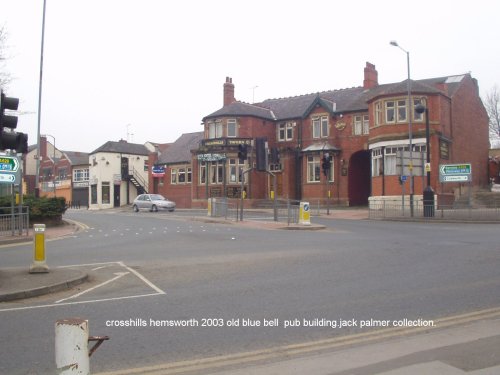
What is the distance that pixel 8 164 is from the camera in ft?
61.2

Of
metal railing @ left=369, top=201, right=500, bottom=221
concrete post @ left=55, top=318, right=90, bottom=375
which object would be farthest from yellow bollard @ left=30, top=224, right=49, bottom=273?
metal railing @ left=369, top=201, right=500, bottom=221

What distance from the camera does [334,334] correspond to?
21.2ft

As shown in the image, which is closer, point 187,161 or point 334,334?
point 334,334

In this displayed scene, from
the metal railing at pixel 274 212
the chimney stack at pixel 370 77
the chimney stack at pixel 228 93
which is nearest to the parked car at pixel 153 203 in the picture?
the metal railing at pixel 274 212

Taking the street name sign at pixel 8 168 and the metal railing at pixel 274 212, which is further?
the metal railing at pixel 274 212

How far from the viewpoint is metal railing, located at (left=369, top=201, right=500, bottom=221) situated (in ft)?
85.1

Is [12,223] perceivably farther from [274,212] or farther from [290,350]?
[290,350]

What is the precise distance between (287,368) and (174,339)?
168cm

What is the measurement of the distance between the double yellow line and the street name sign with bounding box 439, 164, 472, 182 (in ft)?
75.1

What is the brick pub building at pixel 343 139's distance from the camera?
1417 inches

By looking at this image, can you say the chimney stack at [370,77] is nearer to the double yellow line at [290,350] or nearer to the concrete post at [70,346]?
the double yellow line at [290,350]

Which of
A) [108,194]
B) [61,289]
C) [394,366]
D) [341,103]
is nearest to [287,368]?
[394,366]

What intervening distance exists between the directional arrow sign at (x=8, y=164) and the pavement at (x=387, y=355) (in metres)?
15.5

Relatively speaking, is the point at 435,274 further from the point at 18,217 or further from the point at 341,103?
the point at 341,103
